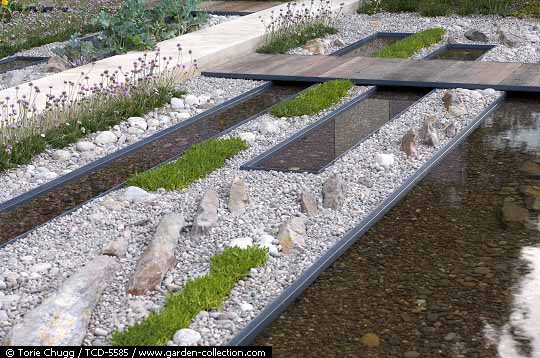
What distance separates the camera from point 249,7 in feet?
43.5

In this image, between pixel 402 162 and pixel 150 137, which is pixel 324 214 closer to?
pixel 402 162

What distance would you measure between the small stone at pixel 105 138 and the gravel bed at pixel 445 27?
12.4 ft

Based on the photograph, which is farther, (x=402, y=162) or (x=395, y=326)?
(x=402, y=162)

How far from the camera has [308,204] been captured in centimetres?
533

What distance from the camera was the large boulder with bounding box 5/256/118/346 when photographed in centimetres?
378

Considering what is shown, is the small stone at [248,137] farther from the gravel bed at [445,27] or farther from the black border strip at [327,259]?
the gravel bed at [445,27]

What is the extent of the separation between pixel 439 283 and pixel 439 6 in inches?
341

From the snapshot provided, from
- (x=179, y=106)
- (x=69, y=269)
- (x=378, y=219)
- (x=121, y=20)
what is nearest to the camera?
(x=69, y=269)

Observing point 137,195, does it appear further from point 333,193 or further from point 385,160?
point 385,160

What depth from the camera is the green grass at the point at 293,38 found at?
1024 cm

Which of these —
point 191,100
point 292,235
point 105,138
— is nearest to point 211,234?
point 292,235

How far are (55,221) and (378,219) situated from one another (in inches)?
72.1

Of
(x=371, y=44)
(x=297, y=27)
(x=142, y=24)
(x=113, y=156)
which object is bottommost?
(x=371, y=44)

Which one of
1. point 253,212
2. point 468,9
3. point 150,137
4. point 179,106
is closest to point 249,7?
point 468,9
